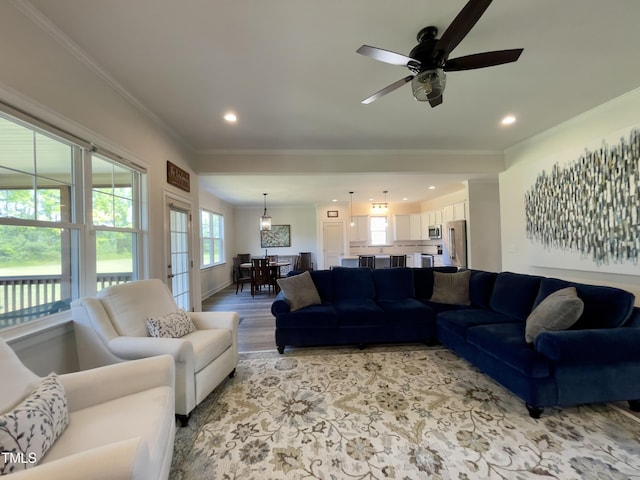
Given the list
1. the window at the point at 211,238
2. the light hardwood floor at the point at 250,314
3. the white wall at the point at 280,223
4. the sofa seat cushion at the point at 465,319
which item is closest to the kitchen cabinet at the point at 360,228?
the white wall at the point at 280,223

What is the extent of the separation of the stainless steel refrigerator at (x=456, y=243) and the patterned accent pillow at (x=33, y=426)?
20.6 ft

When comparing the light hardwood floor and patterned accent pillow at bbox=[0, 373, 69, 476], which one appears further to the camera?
the light hardwood floor

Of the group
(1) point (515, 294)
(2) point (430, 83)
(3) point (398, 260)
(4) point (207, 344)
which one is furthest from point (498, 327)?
(3) point (398, 260)

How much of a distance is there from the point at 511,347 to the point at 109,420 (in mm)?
2622

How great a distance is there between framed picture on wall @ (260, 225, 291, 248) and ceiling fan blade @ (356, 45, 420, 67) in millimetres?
7489

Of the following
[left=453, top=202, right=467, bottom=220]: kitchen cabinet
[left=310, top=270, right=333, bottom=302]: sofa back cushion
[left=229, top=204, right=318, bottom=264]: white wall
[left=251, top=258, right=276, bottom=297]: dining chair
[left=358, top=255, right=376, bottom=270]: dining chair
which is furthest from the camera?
[left=229, top=204, right=318, bottom=264]: white wall

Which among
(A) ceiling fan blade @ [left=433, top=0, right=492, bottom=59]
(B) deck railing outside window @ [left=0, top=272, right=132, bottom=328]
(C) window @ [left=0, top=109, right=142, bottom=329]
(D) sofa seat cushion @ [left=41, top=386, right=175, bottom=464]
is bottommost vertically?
(D) sofa seat cushion @ [left=41, top=386, right=175, bottom=464]

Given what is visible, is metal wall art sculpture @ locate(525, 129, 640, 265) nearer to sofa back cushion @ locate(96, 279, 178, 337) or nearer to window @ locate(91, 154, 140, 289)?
sofa back cushion @ locate(96, 279, 178, 337)

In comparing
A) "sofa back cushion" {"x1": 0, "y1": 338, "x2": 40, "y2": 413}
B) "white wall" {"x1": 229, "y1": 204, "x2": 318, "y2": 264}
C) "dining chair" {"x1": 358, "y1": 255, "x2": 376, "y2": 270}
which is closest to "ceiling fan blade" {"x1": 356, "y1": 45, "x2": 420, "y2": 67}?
"sofa back cushion" {"x1": 0, "y1": 338, "x2": 40, "y2": 413}

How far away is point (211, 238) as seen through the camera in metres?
7.12

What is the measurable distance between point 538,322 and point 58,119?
3985mm

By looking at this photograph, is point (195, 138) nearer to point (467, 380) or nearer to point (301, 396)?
point (301, 396)

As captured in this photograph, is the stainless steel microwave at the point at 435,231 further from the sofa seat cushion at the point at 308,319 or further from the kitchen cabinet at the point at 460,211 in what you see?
the sofa seat cushion at the point at 308,319

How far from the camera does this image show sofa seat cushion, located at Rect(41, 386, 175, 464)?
3.52 ft
